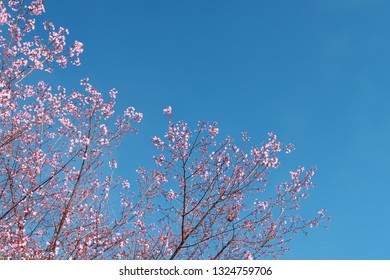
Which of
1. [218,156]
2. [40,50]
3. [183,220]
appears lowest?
[183,220]

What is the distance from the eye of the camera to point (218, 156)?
10.5 metres

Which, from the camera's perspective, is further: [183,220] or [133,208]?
[133,208]

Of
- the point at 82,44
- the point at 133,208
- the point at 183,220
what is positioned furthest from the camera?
the point at 133,208

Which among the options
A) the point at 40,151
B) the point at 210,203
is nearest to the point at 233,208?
the point at 210,203

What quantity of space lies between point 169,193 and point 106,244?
181 centimetres

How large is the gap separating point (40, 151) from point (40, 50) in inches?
90.0

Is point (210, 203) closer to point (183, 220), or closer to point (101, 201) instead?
point (183, 220)

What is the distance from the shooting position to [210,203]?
31.7ft
